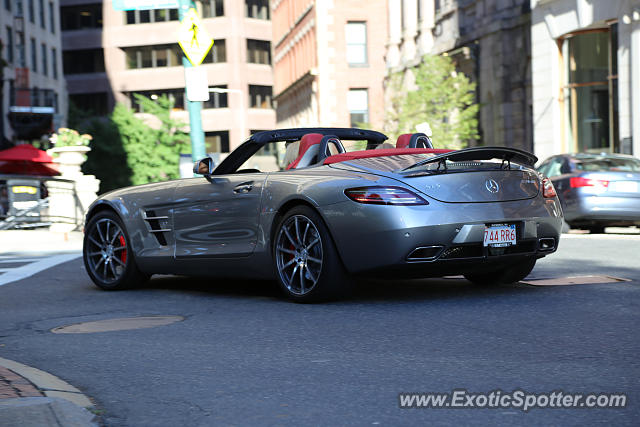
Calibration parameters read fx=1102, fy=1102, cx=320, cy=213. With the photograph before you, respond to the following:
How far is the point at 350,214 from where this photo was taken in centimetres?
752

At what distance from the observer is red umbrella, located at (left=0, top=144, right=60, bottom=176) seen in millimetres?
33000

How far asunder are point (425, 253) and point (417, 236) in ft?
0.49

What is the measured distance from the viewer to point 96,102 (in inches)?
3792

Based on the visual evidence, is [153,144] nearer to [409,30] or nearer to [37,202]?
[409,30]

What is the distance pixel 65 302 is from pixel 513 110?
26.9 m

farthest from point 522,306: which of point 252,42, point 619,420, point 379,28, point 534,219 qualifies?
point 252,42

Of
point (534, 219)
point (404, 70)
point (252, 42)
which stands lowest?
point (534, 219)

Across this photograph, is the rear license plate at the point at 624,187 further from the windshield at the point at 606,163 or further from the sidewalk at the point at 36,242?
the sidewalk at the point at 36,242

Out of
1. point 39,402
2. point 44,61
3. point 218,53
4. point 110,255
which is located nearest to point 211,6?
point 218,53

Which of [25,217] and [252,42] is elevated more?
[252,42]

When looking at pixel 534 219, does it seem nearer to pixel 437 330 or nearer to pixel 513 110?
pixel 437 330

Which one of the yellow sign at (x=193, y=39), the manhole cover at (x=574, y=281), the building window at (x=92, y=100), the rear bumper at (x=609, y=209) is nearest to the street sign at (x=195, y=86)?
the yellow sign at (x=193, y=39)

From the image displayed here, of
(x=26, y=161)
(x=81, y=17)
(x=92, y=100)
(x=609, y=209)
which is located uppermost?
(x=81, y=17)

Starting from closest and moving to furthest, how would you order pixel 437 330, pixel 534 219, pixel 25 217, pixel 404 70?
pixel 437 330, pixel 534 219, pixel 25 217, pixel 404 70
